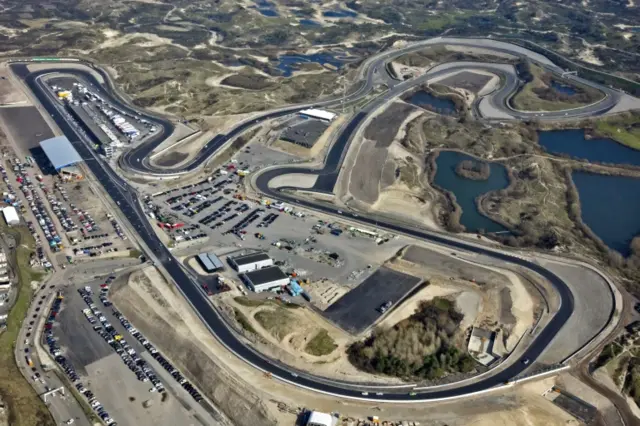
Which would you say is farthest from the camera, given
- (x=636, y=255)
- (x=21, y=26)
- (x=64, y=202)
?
(x=21, y=26)

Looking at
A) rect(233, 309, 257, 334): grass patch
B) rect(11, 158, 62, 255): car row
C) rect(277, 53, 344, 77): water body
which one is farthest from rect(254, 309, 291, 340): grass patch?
rect(277, 53, 344, 77): water body

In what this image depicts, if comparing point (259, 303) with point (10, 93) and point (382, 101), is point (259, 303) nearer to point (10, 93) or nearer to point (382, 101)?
point (382, 101)

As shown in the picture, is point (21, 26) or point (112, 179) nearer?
point (112, 179)

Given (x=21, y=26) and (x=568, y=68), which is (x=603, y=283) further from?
(x=21, y=26)

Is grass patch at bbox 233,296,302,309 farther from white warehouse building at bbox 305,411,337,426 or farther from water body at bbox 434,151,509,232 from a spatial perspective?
water body at bbox 434,151,509,232

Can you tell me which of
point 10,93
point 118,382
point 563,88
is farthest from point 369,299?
point 563,88

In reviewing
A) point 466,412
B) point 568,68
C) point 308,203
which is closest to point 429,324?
point 466,412

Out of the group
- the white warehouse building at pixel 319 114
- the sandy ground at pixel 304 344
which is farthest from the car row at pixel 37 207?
the white warehouse building at pixel 319 114
